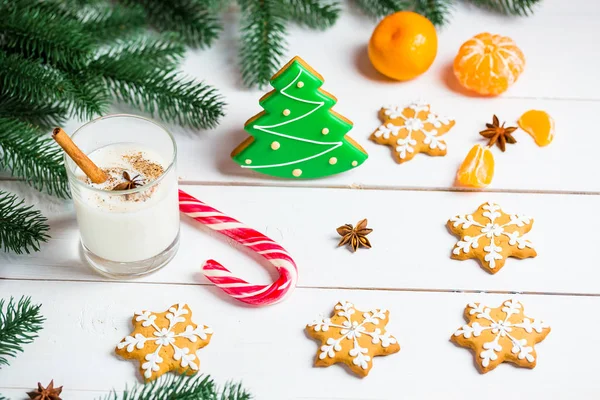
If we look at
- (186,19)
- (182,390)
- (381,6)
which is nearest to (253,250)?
(182,390)

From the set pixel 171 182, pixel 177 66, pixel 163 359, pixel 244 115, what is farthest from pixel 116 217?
pixel 177 66

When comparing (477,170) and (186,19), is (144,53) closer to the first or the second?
(186,19)

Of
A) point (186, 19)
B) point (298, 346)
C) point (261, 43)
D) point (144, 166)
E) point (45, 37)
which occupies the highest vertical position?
point (186, 19)

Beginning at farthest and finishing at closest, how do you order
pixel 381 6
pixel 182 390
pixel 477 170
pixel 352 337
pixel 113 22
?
pixel 381 6 → pixel 113 22 → pixel 477 170 → pixel 352 337 → pixel 182 390

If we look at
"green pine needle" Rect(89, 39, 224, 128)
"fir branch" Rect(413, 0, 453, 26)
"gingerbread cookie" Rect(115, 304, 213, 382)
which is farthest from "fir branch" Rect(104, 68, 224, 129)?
"fir branch" Rect(413, 0, 453, 26)

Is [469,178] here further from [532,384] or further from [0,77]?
[0,77]

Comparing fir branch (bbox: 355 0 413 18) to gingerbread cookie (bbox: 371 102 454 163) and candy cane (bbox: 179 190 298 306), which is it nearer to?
gingerbread cookie (bbox: 371 102 454 163)
